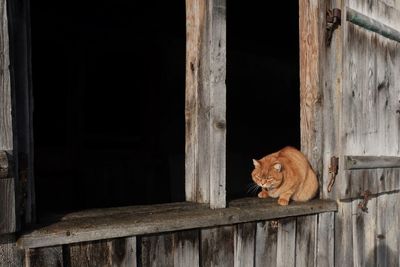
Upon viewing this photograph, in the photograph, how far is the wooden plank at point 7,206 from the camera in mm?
1524

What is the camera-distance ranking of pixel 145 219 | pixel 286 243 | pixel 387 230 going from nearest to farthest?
pixel 145 219, pixel 286 243, pixel 387 230

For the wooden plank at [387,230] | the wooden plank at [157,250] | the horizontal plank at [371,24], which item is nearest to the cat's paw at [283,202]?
the wooden plank at [157,250]

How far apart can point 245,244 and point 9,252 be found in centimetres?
116

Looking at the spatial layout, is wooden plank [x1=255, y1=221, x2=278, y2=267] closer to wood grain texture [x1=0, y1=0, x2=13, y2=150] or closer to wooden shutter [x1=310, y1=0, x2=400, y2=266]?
wooden shutter [x1=310, y1=0, x2=400, y2=266]

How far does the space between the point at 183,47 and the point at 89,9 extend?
1.41 metres

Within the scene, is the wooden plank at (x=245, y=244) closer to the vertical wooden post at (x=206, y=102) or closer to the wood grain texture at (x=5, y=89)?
the vertical wooden post at (x=206, y=102)

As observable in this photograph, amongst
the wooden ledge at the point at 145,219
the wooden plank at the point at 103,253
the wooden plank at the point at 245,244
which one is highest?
the wooden ledge at the point at 145,219

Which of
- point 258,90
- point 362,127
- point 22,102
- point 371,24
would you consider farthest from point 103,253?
point 258,90

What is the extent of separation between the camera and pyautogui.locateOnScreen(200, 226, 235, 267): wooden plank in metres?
2.14

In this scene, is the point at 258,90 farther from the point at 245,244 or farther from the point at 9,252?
the point at 9,252

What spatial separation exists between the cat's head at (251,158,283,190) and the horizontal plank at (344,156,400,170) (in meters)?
0.42

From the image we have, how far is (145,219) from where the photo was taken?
1927mm

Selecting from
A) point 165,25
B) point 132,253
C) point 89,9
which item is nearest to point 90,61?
point 89,9

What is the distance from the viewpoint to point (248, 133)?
717cm
